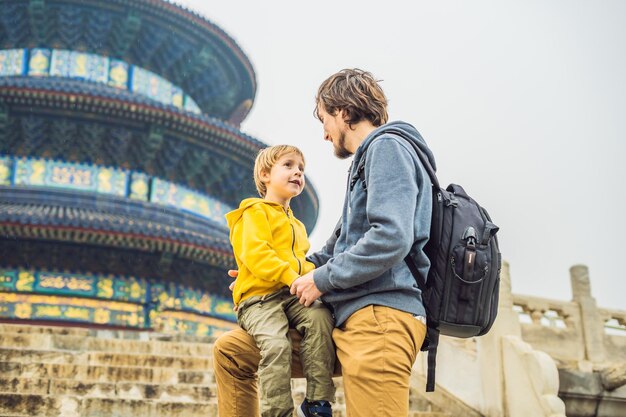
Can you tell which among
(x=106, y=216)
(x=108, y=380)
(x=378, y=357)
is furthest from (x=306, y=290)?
(x=106, y=216)

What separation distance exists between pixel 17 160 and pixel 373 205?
13.8 meters

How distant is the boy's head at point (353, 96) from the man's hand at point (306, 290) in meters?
0.58

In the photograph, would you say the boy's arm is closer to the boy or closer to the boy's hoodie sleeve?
the boy

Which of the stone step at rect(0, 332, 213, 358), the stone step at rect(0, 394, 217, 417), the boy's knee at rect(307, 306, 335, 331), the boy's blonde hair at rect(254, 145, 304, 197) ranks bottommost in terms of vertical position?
the stone step at rect(0, 394, 217, 417)

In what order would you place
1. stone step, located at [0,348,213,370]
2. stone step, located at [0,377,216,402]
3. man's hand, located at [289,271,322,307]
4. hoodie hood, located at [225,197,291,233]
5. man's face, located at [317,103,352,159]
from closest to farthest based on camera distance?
man's hand, located at [289,271,322,307]
man's face, located at [317,103,352,159]
hoodie hood, located at [225,197,291,233]
stone step, located at [0,377,216,402]
stone step, located at [0,348,213,370]

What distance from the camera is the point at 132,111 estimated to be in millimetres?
14766

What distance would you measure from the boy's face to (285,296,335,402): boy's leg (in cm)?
52

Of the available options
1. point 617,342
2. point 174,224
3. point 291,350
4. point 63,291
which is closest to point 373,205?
point 291,350

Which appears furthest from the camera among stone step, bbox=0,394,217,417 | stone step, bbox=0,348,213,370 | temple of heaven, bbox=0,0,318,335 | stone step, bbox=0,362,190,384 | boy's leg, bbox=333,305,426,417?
temple of heaven, bbox=0,0,318,335

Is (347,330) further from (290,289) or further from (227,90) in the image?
(227,90)

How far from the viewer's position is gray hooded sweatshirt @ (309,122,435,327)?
8.46 feet

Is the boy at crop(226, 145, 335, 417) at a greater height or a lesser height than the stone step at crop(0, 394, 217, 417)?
greater

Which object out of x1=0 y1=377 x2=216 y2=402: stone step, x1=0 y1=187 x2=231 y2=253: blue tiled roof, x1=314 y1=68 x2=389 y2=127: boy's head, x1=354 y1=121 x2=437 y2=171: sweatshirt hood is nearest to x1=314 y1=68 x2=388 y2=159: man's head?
x1=314 y1=68 x2=389 y2=127: boy's head

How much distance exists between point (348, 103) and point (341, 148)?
7.6 inches
